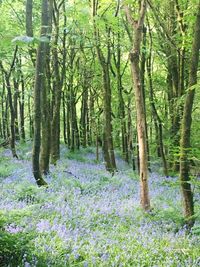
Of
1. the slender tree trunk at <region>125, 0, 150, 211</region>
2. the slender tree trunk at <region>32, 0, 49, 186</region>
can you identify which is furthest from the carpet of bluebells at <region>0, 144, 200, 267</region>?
the slender tree trunk at <region>32, 0, 49, 186</region>

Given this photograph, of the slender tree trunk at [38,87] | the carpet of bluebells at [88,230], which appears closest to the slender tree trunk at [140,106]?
the carpet of bluebells at [88,230]

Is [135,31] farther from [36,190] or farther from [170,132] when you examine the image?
[170,132]

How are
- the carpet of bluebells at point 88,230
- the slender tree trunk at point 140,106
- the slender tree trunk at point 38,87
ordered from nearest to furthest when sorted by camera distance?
the carpet of bluebells at point 88,230 → the slender tree trunk at point 140,106 → the slender tree trunk at point 38,87

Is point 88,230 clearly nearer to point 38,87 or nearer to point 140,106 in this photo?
point 140,106

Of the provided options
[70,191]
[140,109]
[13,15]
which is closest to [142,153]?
[140,109]

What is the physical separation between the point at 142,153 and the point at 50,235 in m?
3.64

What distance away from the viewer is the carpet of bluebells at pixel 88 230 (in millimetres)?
4250

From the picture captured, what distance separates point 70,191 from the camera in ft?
29.1

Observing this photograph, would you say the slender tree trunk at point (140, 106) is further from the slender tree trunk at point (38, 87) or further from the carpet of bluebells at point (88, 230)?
the slender tree trunk at point (38, 87)

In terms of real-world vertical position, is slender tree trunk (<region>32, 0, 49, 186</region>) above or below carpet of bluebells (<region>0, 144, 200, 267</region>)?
above

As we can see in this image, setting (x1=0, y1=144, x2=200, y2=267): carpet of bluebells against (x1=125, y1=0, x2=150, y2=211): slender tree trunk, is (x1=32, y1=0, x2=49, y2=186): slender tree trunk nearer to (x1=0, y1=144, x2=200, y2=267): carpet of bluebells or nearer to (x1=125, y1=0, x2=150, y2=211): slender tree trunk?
(x1=0, y1=144, x2=200, y2=267): carpet of bluebells

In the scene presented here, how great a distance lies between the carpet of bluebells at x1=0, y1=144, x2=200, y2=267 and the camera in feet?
13.9

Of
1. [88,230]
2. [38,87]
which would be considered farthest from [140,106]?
[88,230]

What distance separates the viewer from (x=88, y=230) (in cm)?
569
